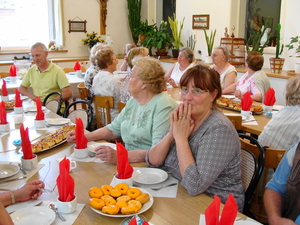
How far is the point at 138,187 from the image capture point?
1564 millimetres

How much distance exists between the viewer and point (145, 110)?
7.38 ft

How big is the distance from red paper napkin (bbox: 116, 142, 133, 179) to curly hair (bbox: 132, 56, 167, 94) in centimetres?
83

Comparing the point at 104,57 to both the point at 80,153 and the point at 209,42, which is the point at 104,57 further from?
the point at 209,42

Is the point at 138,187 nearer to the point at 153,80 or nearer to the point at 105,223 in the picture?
the point at 105,223

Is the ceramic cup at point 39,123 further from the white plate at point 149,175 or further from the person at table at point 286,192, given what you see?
the person at table at point 286,192

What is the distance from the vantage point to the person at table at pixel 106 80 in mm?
3510

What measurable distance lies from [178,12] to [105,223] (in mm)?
6393

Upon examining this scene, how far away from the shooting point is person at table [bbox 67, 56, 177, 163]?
7.11ft

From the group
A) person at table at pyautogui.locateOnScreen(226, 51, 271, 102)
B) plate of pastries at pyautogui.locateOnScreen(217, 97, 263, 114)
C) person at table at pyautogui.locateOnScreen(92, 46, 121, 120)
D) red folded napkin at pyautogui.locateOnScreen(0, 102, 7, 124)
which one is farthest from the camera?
person at table at pyautogui.locateOnScreen(226, 51, 271, 102)

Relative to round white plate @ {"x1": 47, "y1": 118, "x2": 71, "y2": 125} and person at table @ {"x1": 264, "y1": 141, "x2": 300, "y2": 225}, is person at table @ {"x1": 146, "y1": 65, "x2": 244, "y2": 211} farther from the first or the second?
round white plate @ {"x1": 47, "y1": 118, "x2": 71, "y2": 125}

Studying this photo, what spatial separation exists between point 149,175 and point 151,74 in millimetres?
803

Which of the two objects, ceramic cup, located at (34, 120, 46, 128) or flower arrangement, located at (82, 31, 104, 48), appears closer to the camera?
ceramic cup, located at (34, 120, 46, 128)

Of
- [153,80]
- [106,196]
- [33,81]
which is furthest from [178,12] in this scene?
[106,196]

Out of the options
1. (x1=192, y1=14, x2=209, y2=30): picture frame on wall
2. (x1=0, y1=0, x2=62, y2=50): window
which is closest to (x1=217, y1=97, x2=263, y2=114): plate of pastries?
(x1=192, y1=14, x2=209, y2=30): picture frame on wall
